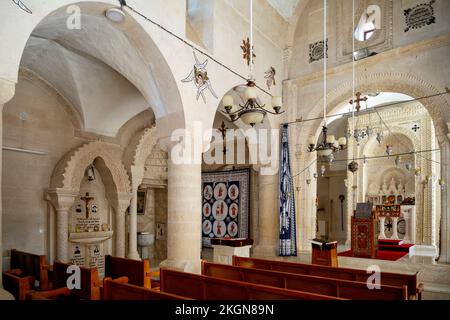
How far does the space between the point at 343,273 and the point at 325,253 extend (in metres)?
2.05

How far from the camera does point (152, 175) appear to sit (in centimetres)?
962

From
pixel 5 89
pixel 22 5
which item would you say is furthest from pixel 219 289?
pixel 22 5

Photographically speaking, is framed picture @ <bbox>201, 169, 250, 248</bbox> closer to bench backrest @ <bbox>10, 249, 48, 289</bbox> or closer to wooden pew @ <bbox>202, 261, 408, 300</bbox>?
wooden pew @ <bbox>202, 261, 408, 300</bbox>

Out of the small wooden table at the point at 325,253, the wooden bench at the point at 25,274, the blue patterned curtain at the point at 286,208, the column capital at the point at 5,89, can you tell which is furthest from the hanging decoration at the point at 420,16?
the wooden bench at the point at 25,274

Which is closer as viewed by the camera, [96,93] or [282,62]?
[96,93]

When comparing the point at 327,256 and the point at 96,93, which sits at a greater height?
the point at 96,93

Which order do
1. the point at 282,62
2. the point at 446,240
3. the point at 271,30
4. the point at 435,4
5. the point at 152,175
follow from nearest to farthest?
the point at 446,240
the point at 435,4
the point at 271,30
the point at 282,62
the point at 152,175

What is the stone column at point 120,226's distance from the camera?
783cm

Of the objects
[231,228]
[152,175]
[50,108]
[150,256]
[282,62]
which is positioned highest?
[282,62]

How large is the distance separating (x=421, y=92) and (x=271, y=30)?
366 cm

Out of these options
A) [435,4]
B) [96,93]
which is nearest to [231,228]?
[96,93]

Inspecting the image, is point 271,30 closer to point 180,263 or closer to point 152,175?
point 152,175

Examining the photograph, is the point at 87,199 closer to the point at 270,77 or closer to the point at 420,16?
the point at 270,77

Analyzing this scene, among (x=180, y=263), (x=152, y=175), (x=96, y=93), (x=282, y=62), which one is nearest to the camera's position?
(x=180, y=263)
